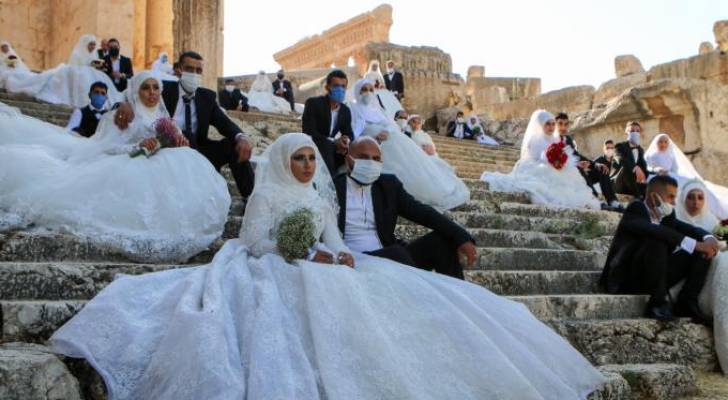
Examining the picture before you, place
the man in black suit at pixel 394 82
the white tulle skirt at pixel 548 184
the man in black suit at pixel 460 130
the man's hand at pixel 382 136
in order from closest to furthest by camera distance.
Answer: the man's hand at pixel 382 136, the white tulle skirt at pixel 548 184, the man in black suit at pixel 460 130, the man in black suit at pixel 394 82

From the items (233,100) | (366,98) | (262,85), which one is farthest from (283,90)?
(366,98)

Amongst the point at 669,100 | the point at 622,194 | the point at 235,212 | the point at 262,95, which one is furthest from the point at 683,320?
the point at 262,95

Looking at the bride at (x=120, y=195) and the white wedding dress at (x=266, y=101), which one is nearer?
the bride at (x=120, y=195)

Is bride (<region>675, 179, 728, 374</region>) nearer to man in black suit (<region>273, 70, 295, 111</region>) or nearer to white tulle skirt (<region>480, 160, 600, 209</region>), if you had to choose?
white tulle skirt (<region>480, 160, 600, 209</region>)

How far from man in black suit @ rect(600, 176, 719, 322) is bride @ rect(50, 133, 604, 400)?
2135 mm

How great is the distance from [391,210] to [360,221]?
0.74ft

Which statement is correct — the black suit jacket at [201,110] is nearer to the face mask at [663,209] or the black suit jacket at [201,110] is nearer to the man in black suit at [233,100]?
the face mask at [663,209]

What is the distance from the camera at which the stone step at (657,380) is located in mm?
4188

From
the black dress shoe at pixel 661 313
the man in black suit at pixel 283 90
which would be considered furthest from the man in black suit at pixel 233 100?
the black dress shoe at pixel 661 313

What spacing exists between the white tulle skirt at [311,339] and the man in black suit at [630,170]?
689 cm

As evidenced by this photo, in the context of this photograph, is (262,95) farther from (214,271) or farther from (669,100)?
(214,271)

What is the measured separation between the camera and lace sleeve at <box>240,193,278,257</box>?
13.2 feet

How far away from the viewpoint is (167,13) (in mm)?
18500

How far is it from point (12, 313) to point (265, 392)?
1.31 metres
